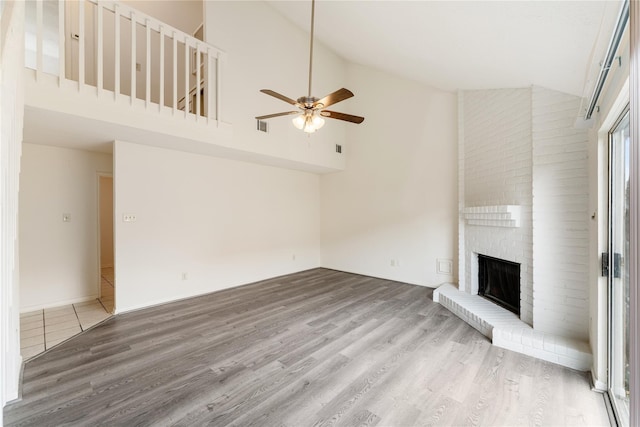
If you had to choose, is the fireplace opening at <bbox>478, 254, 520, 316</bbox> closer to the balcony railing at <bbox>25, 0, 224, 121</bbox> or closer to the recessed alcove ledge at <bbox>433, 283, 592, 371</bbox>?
the recessed alcove ledge at <bbox>433, 283, 592, 371</bbox>

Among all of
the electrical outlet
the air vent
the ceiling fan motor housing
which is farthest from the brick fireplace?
the electrical outlet

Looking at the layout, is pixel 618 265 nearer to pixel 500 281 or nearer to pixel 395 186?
pixel 500 281

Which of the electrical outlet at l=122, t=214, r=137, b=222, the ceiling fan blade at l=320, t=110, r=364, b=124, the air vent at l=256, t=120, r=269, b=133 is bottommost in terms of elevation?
the electrical outlet at l=122, t=214, r=137, b=222

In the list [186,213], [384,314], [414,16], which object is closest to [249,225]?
[186,213]

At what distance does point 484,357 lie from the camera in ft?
8.54

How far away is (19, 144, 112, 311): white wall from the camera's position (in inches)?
151

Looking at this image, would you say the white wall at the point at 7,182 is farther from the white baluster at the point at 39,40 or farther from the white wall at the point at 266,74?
the white wall at the point at 266,74

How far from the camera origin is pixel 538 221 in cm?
279

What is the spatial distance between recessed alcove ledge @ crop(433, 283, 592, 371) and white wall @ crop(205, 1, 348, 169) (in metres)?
3.60

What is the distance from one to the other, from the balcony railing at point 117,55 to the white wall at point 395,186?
10.0 ft

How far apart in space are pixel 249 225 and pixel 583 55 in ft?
15.9

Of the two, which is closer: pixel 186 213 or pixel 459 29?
pixel 459 29

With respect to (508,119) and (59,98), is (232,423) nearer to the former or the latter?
(59,98)

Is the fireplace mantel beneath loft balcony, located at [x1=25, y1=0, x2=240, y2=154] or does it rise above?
beneath
